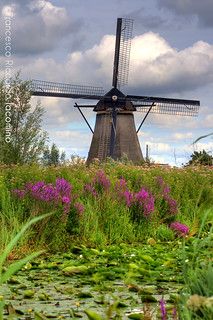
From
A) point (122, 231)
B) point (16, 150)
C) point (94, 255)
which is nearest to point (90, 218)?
point (122, 231)

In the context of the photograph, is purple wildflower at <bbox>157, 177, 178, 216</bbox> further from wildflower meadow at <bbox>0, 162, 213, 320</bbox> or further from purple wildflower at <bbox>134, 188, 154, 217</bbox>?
purple wildflower at <bbox>134, 188, 154, 217</bbox>

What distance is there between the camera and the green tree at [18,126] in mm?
26766

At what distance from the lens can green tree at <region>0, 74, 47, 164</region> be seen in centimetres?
2677

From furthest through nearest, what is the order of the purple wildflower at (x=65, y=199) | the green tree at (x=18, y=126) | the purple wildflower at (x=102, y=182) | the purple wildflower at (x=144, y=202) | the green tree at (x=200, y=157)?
the green tree at (x=18, y=126) → the purple wildflower at (x=102, y=182) → the purple wildflower at (x=144, y=202) → the purple wildflower at (x=65, y=199) → the green tree at (x=200, y=157)

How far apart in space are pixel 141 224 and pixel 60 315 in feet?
19.1

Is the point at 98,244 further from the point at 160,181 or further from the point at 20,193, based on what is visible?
the point at 160,181

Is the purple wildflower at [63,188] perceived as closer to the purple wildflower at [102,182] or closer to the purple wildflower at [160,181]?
the purple wildflower at [102,182]

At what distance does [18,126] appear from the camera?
28484mm

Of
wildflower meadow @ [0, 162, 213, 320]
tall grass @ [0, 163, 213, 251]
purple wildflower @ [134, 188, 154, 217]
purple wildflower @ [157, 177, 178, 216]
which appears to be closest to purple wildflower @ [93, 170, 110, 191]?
wildflower meadow @ [0, 162, 213, 320]

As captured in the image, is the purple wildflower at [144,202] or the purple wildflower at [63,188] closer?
the purple wildflower at [63,188]

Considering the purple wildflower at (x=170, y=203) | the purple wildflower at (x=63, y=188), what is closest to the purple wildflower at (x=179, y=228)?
the purple wildflower at (x=170, y=203)

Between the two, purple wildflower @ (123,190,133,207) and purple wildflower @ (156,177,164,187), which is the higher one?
purple wildflower @ (156,177,164,187)

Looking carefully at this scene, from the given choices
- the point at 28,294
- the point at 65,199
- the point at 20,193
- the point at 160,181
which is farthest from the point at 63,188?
the point at 28,294

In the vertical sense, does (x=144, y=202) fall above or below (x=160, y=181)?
below
